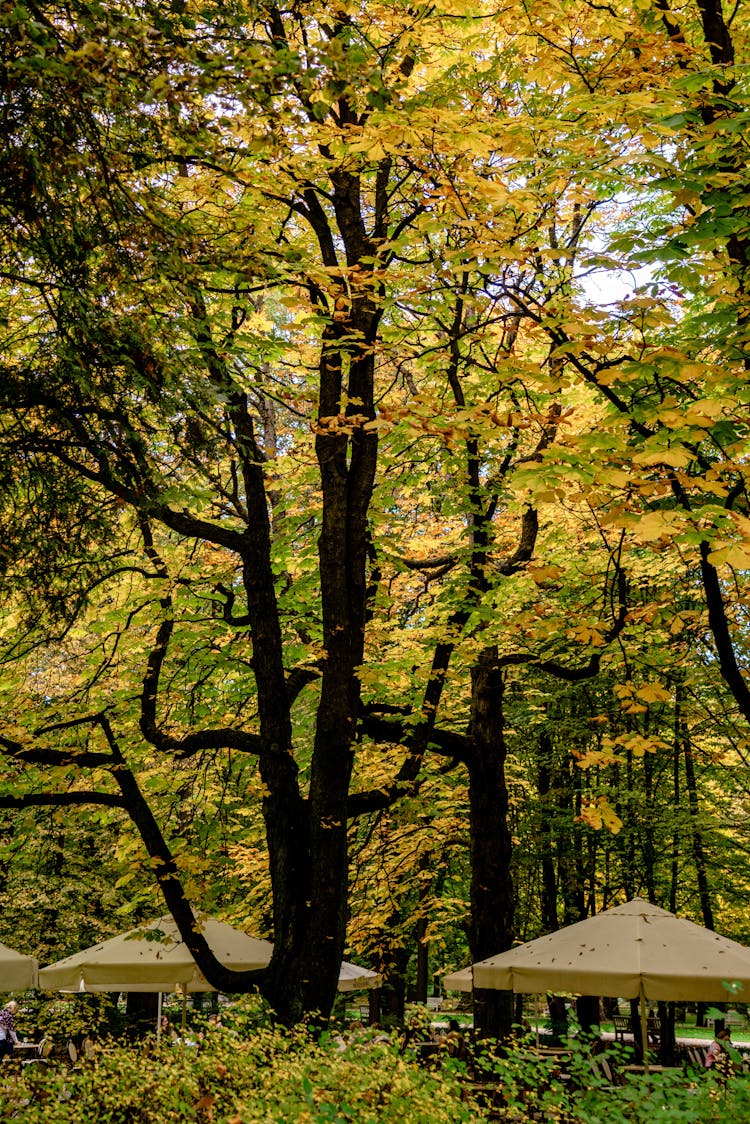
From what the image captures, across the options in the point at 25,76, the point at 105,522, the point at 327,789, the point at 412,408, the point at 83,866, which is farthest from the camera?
the point at 83,866

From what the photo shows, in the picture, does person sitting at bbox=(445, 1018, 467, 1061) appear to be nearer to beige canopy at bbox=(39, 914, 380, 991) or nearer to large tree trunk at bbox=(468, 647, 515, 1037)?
large tree trunk at bbox=(468, 647, 515, 1037)

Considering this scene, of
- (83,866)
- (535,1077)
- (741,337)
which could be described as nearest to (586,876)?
(83,866)

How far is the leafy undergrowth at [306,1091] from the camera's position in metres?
3.88

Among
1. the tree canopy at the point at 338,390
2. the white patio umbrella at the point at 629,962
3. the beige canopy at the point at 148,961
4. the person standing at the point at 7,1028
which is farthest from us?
the person standing at the point at 7,1028

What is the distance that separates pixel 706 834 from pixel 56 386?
15.4m

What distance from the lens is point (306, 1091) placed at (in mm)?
3643

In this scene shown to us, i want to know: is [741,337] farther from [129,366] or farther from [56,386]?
[56,386]

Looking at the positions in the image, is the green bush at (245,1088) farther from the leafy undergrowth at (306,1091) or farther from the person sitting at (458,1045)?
the person sitting at (458,1045)


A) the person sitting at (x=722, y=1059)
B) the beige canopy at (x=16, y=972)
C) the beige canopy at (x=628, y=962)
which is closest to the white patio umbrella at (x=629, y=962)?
the beige canopy at (x=628, y=962)

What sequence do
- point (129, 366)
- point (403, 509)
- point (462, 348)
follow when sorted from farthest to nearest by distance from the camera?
1. point (403, 509)
2. point (462, 348)
3. point (129, 366)

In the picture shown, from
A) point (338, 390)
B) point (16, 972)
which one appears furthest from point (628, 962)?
point (16, 972)

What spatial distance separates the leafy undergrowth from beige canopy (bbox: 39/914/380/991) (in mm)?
3783

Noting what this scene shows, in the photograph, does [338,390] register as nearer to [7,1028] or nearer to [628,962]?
[628,962]

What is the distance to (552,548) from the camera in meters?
10.6
